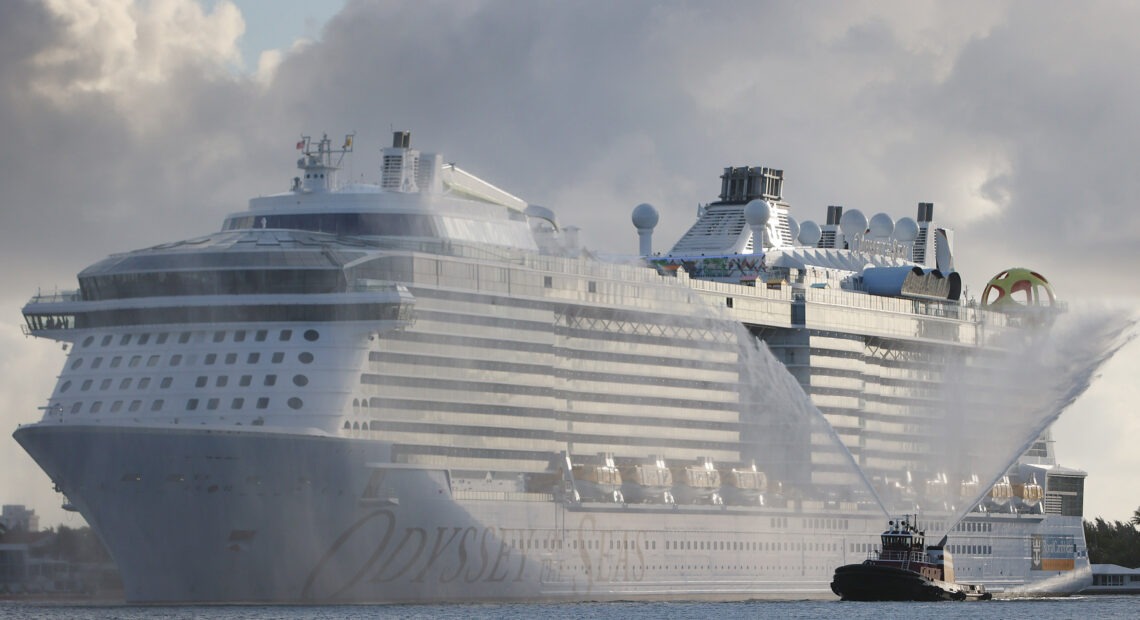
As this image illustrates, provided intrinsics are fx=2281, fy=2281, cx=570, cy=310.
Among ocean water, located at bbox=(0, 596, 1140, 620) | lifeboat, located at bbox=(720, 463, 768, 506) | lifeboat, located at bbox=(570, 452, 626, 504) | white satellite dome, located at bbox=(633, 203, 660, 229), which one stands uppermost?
white satellite dome, located at bbox=(633, 203, 660, 229)

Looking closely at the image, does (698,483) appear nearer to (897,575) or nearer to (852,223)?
(897,575)

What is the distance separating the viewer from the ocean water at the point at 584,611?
71.3 m

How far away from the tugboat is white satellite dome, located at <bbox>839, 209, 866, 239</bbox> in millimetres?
30444

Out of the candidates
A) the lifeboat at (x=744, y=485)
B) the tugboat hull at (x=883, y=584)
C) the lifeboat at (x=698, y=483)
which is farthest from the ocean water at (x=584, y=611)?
the lifeboat at (x=744, y=485)

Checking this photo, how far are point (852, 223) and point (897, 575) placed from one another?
33.6 m

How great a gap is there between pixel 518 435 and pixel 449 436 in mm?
4110

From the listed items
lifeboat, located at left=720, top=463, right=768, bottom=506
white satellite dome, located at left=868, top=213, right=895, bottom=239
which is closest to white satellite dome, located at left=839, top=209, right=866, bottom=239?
white satellite dome, located at left=868, top=213, right=895, bottom=239

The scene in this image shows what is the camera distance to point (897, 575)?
8525 centimetres

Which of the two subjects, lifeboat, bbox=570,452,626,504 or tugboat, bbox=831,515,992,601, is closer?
tugboat, bbox=831,515,992,601

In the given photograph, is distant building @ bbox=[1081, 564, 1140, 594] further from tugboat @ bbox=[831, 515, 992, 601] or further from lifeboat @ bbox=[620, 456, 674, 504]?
lifeboat @ bbox=[620, 456, 674, 504]

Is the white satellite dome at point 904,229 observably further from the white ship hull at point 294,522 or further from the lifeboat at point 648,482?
the white ship hull at point 294,522

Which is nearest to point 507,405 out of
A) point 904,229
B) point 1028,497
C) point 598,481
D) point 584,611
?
point 598,481

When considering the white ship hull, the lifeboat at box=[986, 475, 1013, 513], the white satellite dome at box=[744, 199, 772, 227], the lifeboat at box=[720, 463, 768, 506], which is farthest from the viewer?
the lifeboat at box=[986, 475, 1013, 513]

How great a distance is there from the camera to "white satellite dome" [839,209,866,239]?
379 ft
